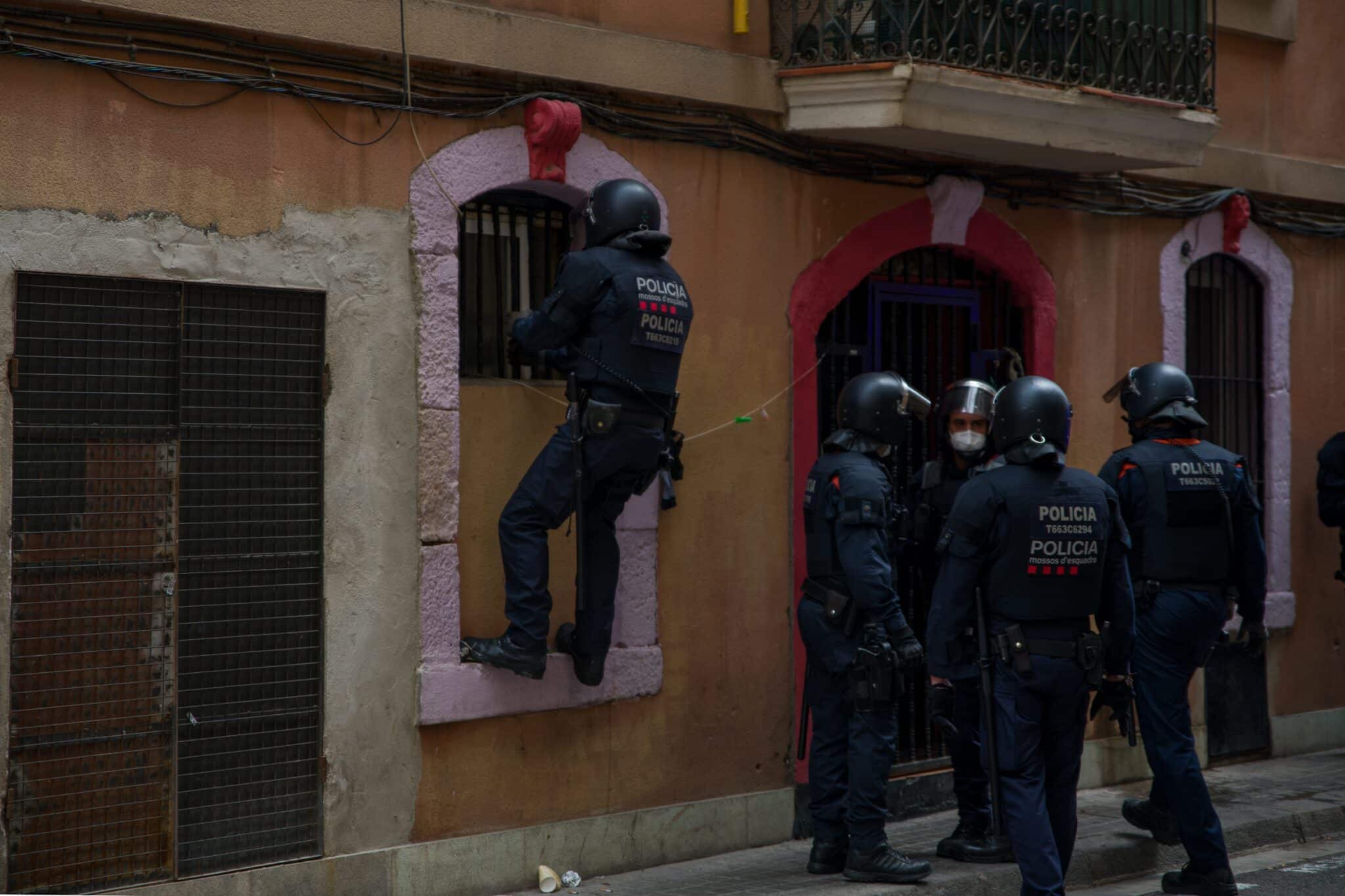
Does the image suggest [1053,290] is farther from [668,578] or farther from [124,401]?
[124,401]

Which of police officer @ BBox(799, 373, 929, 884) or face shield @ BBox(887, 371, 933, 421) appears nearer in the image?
police officer @ BBox(799, 373, 929, 884)

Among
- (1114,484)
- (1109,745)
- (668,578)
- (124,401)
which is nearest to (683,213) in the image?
(668,578)

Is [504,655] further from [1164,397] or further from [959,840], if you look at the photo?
[1164,397]

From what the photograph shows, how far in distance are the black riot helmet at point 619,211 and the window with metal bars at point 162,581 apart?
4.04 ft

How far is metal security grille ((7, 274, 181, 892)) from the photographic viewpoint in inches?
240

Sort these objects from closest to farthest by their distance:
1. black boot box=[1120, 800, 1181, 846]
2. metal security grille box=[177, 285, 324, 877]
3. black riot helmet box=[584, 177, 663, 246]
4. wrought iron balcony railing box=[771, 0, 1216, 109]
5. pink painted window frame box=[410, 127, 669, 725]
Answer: metal security grille box=[177, 285, 324, 877]
pink painted window frame box=[410, 127, 669, 725]
black riot helmet box=[584, 177, 663, 246]
black boot box=[1120, 800, 1181, 846]
wrought iron balcony railing box=[771, 0, 1216, 109]

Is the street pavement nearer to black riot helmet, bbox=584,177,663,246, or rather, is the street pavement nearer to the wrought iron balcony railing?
black riot helmet, bbox=584,177,663,246

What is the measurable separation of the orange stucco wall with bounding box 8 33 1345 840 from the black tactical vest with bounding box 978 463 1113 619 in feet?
5.87

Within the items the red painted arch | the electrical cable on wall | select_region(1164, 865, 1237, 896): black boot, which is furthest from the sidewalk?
the electrical cable on wall

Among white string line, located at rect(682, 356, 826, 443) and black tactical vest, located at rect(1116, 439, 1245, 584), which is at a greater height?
white string line, located at rect(682, 356, 826, 443)

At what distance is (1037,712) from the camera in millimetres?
6836

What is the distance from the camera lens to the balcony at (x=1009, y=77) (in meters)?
8.47

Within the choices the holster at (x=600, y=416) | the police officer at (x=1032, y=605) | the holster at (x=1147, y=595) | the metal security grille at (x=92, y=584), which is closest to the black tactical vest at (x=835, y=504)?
the police officer at (x=1032, y=605)

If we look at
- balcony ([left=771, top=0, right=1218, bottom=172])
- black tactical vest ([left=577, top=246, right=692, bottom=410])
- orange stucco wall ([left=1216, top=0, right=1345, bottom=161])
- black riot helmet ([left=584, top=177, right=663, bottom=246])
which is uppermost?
orange stucco wall ([left=1216, top=0, right=1345, bottom=161])
